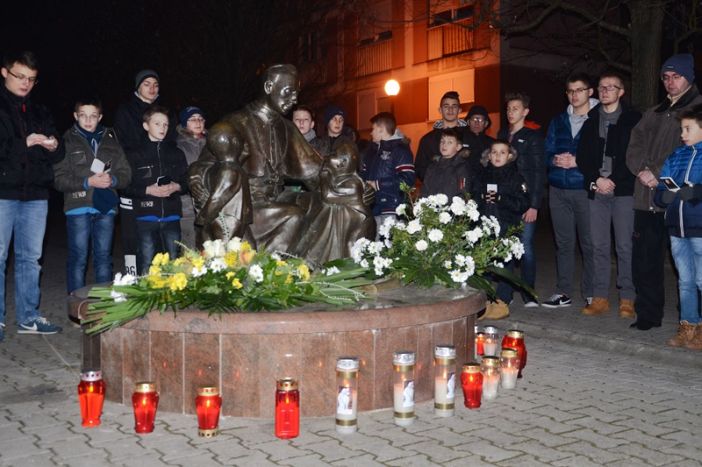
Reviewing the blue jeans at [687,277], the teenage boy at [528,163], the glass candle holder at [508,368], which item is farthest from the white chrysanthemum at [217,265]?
the teenage boy at [528,163]

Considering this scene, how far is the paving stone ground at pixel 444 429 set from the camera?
402 cm

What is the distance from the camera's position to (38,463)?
12.9ft

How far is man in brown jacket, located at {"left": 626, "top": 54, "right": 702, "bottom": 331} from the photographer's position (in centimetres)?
698

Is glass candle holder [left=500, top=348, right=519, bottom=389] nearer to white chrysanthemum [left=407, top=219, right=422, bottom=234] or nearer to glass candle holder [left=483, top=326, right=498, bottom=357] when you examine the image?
glass candle holder [left=483, top=326, right=498, bottom=357]

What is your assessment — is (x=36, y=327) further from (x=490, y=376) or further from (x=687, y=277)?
(x=687, y=277)

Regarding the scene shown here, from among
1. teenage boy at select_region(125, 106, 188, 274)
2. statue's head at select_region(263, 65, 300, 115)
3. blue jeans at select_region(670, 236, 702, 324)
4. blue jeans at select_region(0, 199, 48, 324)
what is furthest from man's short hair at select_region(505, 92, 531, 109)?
blue jeans at select_region(0, 199, 48, 324)

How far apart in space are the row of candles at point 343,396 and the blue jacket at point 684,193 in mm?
2295

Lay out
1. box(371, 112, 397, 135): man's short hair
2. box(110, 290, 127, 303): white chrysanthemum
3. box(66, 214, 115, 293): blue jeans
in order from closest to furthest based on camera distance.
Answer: box(110, 290, 127, 303): white chrysanthemum → box(66, 214, 115, 293): blue jeans → box(371, 112, 397, 135): man's short hair

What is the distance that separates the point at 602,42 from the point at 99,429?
11734 millimetres

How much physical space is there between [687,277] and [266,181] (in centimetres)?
345

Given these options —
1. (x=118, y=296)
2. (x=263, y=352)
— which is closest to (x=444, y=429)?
(x=263, y=352)

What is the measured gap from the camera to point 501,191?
26.3 ft

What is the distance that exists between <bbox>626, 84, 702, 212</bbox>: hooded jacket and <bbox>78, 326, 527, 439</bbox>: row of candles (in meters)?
2.82

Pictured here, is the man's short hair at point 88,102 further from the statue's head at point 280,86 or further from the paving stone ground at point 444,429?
the paving stone ground at point 444,429
